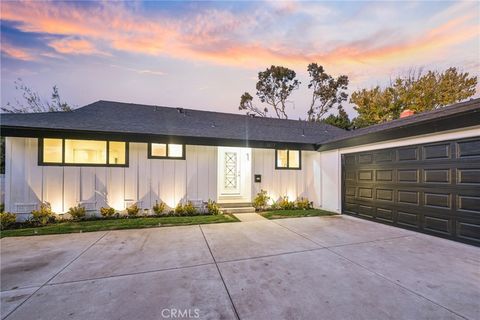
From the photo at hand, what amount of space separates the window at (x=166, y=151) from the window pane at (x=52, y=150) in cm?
247

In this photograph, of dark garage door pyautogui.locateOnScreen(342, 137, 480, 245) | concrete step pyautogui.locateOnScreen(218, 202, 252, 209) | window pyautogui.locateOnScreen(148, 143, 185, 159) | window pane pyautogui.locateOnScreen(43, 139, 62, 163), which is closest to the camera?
dark garage door pyautogui.locateOnScreen(342, 137, 480, 245)

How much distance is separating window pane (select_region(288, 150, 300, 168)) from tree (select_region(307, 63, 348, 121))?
567 inches

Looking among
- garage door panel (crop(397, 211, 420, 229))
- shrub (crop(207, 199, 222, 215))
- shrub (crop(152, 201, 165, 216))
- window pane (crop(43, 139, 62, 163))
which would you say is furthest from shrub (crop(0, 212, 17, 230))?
garage door panel (crop(397, 211, 420, 229))

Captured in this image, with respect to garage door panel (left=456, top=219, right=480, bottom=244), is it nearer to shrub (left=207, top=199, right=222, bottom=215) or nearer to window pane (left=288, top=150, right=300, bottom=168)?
window pane (left=288, top=150, right=300, bottom=168)

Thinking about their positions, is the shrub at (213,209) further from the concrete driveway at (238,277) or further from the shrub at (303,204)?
the shrub at (303,204)

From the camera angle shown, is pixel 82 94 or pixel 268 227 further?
pixel 82 94

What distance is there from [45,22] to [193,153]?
6080 mm

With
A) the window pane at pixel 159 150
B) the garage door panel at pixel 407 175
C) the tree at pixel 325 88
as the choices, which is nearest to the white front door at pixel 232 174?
the window pane at pixel 159 150

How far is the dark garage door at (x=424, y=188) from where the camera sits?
12.9 feet

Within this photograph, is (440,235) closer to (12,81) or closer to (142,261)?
(142,261)

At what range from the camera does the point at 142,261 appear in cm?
321

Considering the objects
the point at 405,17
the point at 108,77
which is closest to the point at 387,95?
the point at 405,17

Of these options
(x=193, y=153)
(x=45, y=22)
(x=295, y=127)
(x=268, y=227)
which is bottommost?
(x=268, y=227)

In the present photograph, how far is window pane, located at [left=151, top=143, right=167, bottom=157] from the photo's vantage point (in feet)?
22.2
